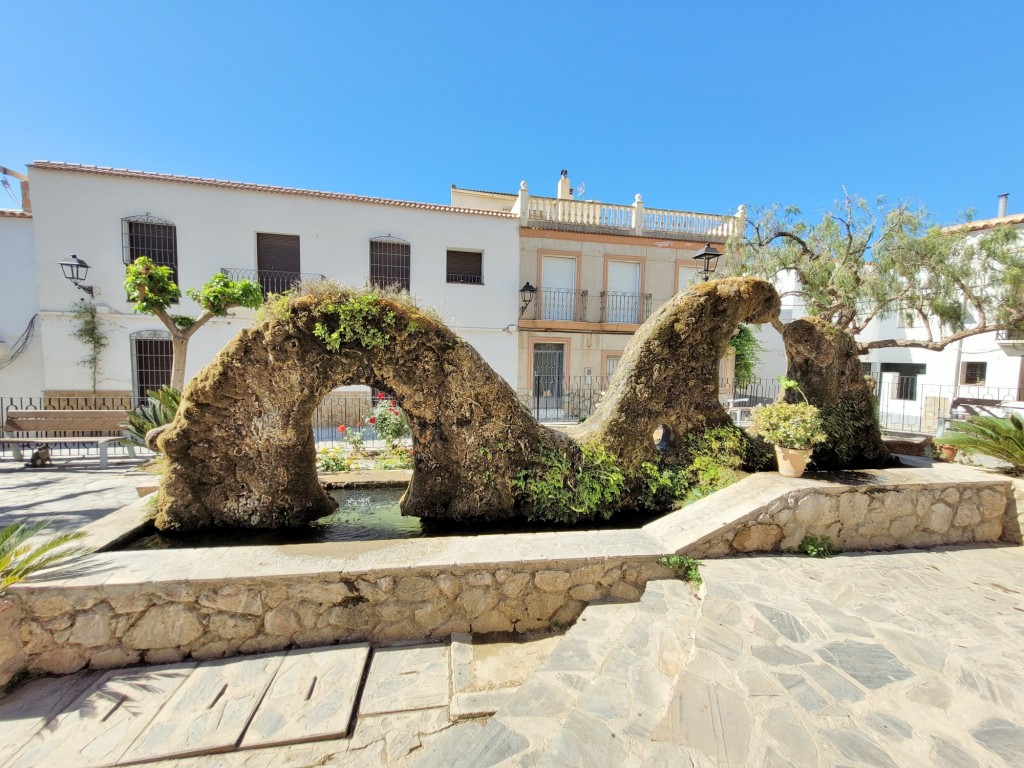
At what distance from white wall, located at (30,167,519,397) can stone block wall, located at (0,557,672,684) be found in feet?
30.1

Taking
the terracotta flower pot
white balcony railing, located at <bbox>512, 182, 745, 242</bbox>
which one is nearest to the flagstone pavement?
the terracotta flower pot

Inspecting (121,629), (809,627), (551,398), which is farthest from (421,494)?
(551,398)

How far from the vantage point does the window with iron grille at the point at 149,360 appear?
11891 mm

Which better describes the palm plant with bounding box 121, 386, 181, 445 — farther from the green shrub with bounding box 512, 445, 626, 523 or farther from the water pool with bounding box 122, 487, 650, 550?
the green shrub with bounding box 512, 445, 626, 523

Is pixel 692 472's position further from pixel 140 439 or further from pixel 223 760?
pixel 140 439

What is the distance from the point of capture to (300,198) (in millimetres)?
12469

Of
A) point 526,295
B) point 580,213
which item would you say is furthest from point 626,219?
point 526,295

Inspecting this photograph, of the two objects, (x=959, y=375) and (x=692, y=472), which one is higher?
(x=959, y=375)

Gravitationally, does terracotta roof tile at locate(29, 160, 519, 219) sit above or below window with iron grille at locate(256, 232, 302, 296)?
above

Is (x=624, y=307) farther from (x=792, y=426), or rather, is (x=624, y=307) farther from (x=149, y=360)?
(x=149, y=360)

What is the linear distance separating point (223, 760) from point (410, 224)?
43.2ft

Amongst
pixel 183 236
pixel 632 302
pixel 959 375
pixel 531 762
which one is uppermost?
pixel 183 236

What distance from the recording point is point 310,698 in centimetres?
251

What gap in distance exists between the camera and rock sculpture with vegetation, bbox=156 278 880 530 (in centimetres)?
394
